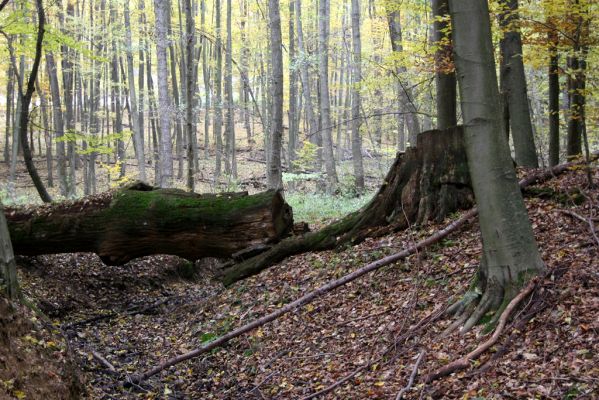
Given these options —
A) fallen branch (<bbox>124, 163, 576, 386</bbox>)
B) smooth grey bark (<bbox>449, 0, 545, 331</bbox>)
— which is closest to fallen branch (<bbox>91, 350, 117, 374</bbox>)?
fallen branch (<bbox>124, 163, 576, 386</bbox>)

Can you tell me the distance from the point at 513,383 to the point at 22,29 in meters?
12.0

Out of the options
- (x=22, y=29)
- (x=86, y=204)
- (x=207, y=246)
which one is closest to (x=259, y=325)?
(x=207, y=246)

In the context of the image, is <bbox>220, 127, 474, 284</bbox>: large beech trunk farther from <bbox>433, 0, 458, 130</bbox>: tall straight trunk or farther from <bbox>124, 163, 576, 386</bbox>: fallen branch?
<bbox>433, 0, 458, 130</bbox>: tall straight trunk

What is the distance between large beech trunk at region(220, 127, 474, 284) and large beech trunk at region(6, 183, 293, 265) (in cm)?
117

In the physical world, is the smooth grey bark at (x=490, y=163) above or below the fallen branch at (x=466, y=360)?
above

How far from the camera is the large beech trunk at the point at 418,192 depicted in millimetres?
7344

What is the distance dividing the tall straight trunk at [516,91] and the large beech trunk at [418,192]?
179 centimetres

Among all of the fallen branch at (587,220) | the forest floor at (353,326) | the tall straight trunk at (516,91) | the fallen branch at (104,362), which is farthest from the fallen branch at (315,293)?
the tall straight trunk at (516,91)

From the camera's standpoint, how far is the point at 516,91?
849 cm

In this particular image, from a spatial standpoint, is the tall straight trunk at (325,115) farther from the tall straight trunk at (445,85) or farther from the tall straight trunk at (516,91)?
the tall straight trunk at (516,91)

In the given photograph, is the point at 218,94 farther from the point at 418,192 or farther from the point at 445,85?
the point at 418,192

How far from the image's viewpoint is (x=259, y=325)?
627 cm

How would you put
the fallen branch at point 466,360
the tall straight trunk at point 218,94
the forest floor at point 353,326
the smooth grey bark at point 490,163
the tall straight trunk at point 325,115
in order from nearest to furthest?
the forest floor at point 353,326
the fallen branch at point 466,360
the smooth grey bark at point 490,163
the tall straight trunk at point 325,115
the tall straight trunk at point 218,94

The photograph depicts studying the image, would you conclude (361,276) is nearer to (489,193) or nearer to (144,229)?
(489,193)
